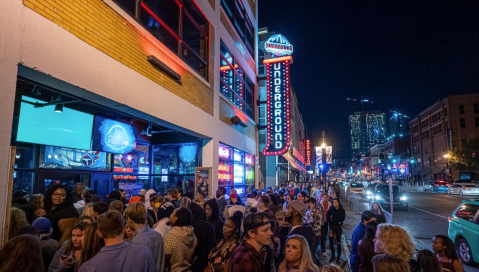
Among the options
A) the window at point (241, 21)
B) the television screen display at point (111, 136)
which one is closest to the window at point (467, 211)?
the television screen display at point (111, 136)

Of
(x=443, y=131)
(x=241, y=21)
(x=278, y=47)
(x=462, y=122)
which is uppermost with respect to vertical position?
(x=462, y=122)

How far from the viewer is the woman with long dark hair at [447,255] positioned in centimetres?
412

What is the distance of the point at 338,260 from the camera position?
8.49m

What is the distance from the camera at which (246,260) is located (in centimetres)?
291

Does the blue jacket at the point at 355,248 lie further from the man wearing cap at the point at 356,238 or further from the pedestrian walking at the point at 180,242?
the pedestrian walking at the point at 180,242

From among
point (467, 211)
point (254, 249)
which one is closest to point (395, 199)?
point (467, 211)

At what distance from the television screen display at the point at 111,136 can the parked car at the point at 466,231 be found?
32.3ft

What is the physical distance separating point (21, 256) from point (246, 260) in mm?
1966

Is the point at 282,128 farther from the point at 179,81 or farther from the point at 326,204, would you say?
the point at 179,81

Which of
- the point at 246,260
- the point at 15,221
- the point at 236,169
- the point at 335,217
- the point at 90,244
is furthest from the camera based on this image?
the point at 236,169

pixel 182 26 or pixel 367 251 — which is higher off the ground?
pixel 182 26

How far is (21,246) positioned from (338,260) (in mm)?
8063

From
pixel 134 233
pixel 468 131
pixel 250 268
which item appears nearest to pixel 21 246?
pixel 134 233

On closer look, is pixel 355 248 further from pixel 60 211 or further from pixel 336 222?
pixel 60 211
